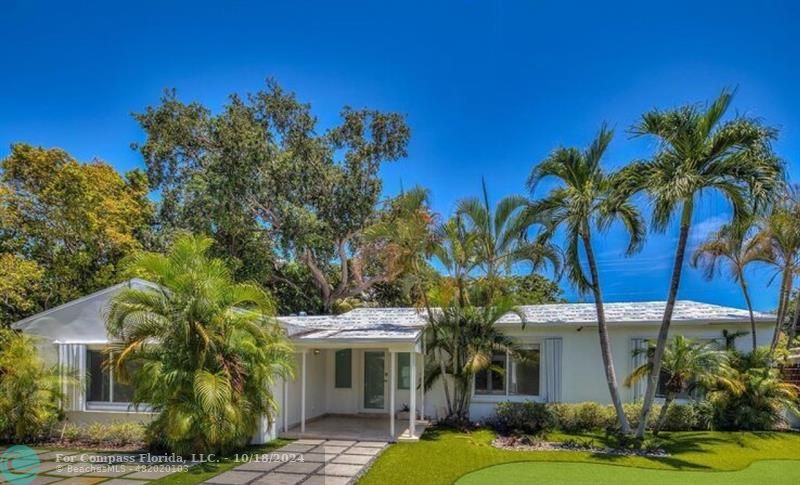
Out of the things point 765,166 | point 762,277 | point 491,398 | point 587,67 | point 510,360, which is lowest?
point 491,398

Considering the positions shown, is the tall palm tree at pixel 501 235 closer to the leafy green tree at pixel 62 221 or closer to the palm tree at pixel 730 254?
the palm tree at pixel 730 254

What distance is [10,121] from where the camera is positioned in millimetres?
16500

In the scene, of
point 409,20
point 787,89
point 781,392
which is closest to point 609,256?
point 781,392

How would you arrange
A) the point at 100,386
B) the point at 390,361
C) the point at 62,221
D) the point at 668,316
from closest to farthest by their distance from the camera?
the point at 668,316
the point at 100,386
the point at 390,361
the point at 62,221

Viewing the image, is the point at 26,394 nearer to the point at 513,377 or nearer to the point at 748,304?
the point at 513,377

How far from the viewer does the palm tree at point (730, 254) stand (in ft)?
49.2

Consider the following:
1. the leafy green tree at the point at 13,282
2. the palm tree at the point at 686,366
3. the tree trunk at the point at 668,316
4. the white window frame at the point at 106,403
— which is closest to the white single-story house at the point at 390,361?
the white window frame at the point at 106,403

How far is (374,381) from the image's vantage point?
54.2ft

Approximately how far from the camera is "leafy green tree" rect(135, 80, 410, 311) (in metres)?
21.5

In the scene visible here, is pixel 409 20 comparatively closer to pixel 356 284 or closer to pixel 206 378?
pixel 206 378

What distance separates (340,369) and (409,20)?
1056cm

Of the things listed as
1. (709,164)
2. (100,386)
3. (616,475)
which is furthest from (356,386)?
(709,164)

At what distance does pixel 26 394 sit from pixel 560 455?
1181cm

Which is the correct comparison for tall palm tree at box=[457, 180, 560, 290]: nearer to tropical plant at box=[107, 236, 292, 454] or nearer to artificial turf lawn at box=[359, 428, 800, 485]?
artificial turf lawn at box=[359, 428, 800, 485]
